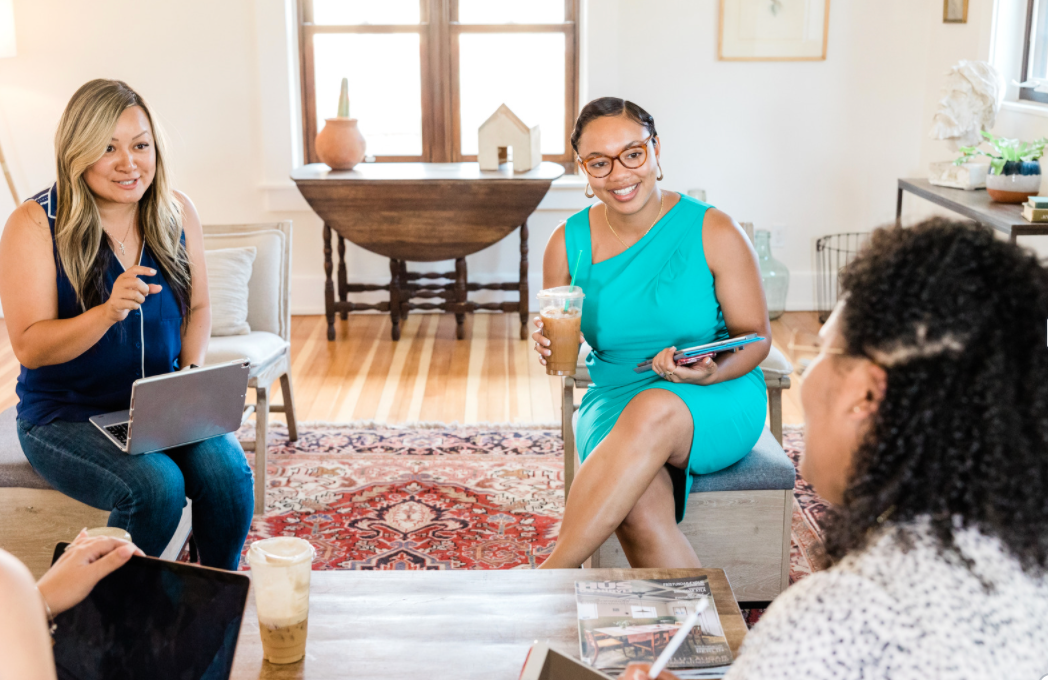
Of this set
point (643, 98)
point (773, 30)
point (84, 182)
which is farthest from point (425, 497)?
point (773, 30)

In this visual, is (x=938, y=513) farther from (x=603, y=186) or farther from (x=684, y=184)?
(x=684, y=184)

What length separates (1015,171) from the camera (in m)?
3.19

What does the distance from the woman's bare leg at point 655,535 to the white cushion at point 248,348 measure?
1.21 metres

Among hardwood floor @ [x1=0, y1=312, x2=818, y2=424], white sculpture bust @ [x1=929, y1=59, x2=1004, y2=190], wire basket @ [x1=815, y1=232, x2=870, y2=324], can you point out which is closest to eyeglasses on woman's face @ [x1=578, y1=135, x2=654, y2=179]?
hardwood floor @ [x1=0, y1=312, x2=818, y2=424]

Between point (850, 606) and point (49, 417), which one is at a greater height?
point (850, 606)

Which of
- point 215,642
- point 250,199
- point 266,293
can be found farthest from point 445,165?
point 215,642

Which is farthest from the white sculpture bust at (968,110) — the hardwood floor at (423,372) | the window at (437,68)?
the window at (437,68)

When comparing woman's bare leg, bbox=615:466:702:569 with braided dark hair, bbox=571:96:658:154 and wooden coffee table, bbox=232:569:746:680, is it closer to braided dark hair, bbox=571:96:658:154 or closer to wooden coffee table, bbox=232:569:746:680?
wooden coffee table, bbox=232:569:746:680

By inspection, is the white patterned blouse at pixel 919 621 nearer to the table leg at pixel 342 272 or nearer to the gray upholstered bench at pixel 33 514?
the gray upholstered bench at pixel 33 514

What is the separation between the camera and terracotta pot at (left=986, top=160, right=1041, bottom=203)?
3.17 metres

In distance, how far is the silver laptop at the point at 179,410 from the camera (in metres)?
1.79

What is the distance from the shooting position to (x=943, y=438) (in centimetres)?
73

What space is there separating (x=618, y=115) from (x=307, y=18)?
299cm

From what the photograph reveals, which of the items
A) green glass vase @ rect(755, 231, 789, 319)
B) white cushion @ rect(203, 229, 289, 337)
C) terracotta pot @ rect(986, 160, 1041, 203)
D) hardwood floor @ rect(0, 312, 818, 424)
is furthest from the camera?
green glass vase @ rect(755, 231, 789, 319)
